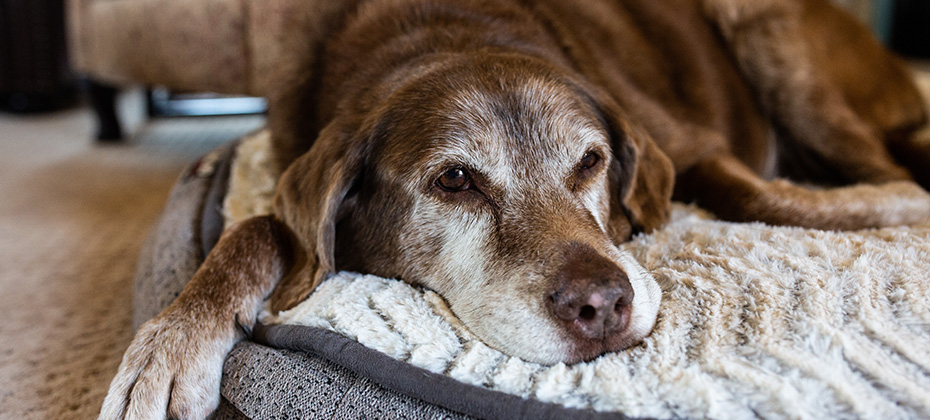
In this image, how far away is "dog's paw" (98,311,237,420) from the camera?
1.33 meters

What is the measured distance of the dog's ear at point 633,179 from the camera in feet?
5.87

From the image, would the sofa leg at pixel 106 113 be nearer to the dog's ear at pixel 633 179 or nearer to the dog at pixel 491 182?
the dog at pixel 491 182

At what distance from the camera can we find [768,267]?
1.40 metres

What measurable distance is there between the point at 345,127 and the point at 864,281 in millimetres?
1171

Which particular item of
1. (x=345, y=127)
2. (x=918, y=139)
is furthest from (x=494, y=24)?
(x=918, y=139)

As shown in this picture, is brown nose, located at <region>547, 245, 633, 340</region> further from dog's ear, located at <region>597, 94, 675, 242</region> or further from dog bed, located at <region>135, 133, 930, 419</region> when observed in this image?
dog's ear, located at <region>597, 94, 675, 242</region>

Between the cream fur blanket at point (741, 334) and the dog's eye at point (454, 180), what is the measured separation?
0.25 metres

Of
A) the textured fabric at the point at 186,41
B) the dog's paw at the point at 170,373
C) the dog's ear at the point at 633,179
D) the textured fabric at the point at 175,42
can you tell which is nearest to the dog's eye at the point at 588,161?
the dog's ear at the point at 633,179

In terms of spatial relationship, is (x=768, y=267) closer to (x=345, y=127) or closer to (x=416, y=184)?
(x=416, y=184)

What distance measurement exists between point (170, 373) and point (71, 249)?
1.79 metres

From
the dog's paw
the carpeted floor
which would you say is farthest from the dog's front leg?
the carpeted floor

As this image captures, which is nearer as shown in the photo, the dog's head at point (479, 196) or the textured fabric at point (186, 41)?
the dog's head at point (479, 196)

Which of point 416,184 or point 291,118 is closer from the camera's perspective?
point 416,184

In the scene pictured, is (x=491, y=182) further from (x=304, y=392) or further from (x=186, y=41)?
(x=186, y=41)
